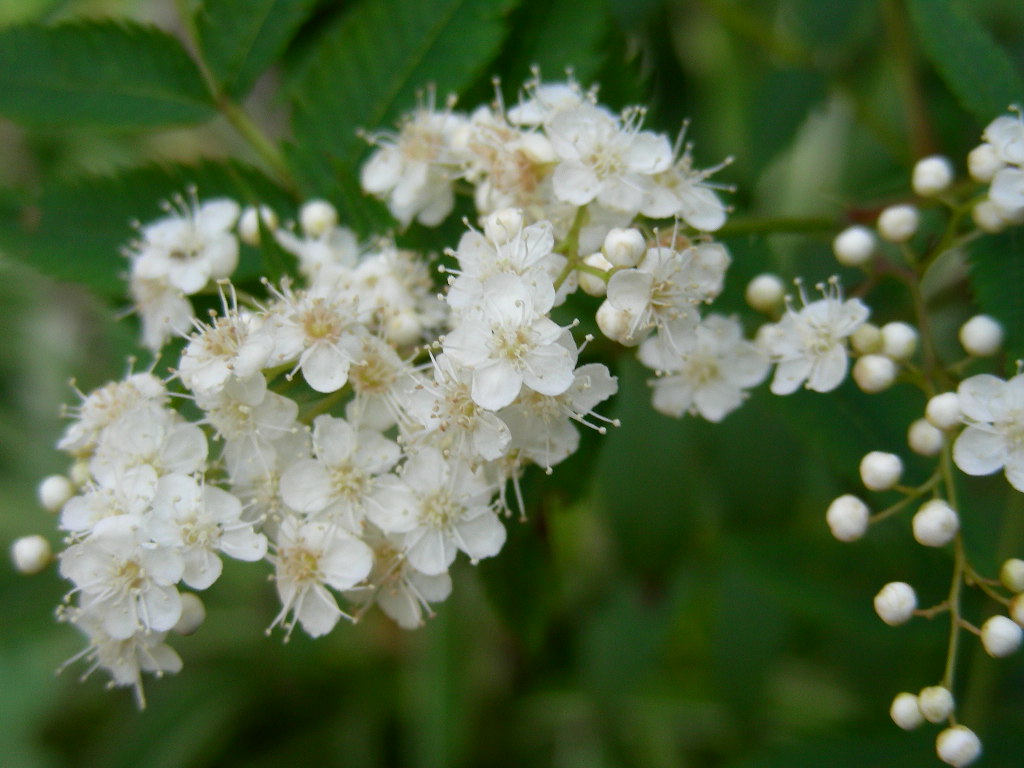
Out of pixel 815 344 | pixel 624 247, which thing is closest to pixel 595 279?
pixel 624 247

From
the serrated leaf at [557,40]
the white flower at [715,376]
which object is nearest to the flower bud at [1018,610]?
the white flower at [715,376]

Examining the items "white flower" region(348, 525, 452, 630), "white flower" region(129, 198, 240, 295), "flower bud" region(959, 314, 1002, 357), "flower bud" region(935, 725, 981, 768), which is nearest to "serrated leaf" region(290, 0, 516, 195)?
"white flower" region(129, 198, 240, 295)

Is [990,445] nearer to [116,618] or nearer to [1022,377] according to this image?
[1022,377]

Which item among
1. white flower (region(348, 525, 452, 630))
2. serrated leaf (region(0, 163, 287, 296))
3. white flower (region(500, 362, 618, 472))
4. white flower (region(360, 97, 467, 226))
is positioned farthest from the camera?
serrated leaf (region(0, 163, 287, 296))

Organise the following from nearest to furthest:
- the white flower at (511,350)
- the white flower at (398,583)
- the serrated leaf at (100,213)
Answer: the white flower at (511,350) < the white flower at (398,583) < the serrated leaf at (100,213)

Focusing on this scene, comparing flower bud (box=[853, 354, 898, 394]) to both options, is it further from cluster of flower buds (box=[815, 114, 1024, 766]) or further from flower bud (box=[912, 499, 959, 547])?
flower bud (box=[912, 499, 959, 547])

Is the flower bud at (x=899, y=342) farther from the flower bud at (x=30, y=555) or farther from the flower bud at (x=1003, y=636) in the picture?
the flower bud at (x=30, y=555)
